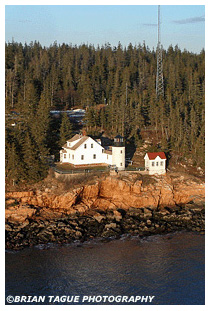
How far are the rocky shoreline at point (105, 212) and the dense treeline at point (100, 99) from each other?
13.6ft

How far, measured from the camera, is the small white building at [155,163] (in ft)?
154

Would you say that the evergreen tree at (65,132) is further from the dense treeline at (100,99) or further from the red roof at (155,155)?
the red roof at (155,155)

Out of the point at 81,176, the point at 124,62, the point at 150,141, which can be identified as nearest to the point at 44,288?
the point at 81,176

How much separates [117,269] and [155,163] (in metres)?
17.5

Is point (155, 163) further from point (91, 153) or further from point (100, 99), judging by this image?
point (100, 99)

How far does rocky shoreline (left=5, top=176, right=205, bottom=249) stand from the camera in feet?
122

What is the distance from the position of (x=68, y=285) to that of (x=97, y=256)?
4624mm

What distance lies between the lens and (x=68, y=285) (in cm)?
2947

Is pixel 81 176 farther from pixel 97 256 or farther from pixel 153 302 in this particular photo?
pixel 153 302

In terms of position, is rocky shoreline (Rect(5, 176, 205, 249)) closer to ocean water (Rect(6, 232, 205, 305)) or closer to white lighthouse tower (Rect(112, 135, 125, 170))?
ocean water (Rect(6, 232, 205, 305))

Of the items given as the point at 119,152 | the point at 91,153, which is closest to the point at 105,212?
the point at 119,152

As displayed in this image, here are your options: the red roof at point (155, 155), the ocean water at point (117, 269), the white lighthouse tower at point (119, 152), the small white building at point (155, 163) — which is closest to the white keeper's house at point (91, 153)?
the white lighthouse tower at point (119, 152)

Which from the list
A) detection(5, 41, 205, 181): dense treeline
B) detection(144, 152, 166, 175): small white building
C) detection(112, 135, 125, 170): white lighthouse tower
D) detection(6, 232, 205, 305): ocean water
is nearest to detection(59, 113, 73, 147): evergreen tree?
detection(5, 41, 205, 181): dense treeline

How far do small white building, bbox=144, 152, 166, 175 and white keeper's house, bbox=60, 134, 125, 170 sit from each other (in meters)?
2.58
